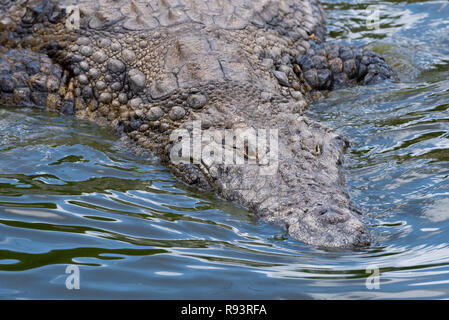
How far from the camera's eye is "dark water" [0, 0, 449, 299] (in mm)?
3516

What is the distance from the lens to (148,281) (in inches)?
139

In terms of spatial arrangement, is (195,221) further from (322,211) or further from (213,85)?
(213,85)

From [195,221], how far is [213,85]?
157cm

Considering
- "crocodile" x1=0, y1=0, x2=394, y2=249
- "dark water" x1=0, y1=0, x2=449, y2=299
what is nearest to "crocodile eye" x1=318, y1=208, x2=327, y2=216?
"crocodile" x1=0, y1=0, x2=394, y2=249

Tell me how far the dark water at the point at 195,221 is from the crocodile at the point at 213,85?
0.18 m

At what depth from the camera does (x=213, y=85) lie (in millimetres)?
5598

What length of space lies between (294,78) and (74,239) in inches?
131

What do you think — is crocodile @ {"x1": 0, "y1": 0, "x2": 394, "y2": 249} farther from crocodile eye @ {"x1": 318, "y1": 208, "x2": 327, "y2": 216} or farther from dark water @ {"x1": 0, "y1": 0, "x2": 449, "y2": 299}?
dark water @ {"x1": 0, "y1": 0, "x2": 449, "y2": 299}

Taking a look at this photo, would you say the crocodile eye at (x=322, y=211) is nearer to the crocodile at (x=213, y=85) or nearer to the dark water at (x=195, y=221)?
the crocodile at (x=213, y=85)

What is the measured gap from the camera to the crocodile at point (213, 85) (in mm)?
4691

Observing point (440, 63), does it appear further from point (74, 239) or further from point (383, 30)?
point (74, 239)

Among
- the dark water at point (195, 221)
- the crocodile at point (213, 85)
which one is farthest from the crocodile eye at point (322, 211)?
the dark water at point (195, 221)

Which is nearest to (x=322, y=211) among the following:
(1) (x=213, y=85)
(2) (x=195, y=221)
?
(2) (x=195, y=221)
